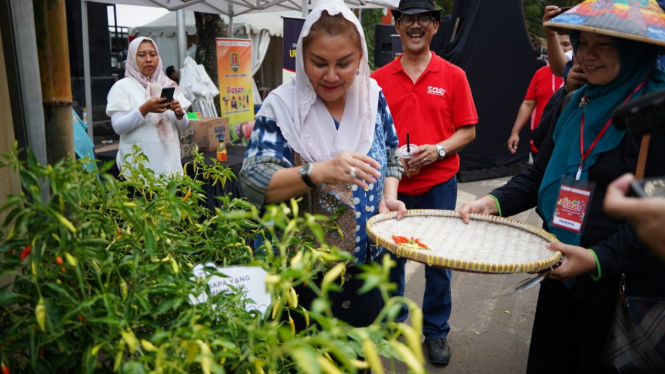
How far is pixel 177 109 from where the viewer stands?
4156 mm

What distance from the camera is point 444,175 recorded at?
323cm

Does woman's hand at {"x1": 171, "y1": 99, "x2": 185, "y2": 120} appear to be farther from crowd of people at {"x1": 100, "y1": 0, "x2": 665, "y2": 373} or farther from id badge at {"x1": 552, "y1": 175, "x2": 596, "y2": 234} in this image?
id badge at {"x1": 552, "y1": 175, "x2": 596, "y2": 234}

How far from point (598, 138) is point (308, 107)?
1047 millimetres

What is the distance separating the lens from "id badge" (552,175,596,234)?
1.90m

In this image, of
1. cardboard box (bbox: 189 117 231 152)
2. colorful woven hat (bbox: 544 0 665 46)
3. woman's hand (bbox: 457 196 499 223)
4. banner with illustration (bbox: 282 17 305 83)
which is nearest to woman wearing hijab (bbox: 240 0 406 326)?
woman's hand (bbox: 457 196 499 223)

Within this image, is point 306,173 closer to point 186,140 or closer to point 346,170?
point 346,170

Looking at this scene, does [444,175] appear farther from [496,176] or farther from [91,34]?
[91,34]

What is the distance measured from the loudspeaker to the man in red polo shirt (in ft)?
27.1

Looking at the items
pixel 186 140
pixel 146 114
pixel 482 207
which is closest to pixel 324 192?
pixel 482 207

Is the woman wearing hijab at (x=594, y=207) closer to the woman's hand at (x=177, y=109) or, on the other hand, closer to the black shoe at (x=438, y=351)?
the black shoe at (x=438, y=351)

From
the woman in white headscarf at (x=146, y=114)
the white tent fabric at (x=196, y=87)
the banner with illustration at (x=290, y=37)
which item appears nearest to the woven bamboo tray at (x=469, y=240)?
the woman in white headscarf at (x=146, y=114)

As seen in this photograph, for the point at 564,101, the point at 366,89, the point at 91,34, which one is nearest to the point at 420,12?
the point at 564,101

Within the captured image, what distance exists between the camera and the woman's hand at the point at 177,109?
13.5 ft

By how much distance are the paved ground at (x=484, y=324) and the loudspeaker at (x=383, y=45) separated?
24.5 ft
